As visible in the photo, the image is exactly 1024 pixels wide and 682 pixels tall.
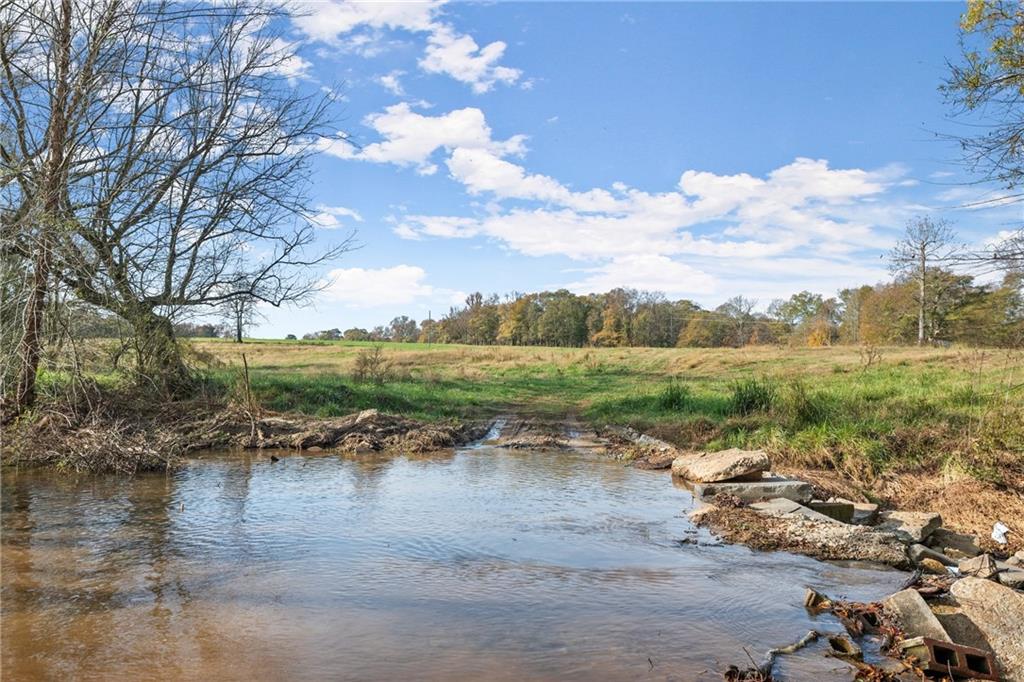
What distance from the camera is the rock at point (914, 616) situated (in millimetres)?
5113

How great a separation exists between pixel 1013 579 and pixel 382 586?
19.4 feet

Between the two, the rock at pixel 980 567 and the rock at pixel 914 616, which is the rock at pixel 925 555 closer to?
the rock at pixel 980 567

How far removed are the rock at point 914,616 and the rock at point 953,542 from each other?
314cm

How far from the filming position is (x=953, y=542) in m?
8.29

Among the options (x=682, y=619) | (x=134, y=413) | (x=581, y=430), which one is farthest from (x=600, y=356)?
(x=682, y=619)

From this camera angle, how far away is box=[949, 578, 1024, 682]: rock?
488 cm

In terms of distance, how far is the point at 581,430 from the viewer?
59.1ft

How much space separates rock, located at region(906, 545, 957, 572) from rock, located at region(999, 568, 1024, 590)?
92 centimetres

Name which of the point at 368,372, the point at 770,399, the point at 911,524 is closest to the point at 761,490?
the point at 911,524

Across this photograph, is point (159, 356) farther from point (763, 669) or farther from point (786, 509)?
point (763, 669)

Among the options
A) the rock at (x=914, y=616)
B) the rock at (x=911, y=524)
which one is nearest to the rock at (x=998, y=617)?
the rock at (x=914, y=616)

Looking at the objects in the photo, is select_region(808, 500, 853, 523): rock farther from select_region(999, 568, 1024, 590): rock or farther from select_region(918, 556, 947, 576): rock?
select_region(999, 568, 1024, 590): rock

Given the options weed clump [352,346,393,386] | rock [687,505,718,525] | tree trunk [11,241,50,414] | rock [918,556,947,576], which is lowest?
rock [918,556,947,576]

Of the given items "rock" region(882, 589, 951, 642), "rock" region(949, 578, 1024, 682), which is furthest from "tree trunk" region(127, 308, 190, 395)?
"rock" region(949, 578, 1024, 682)
